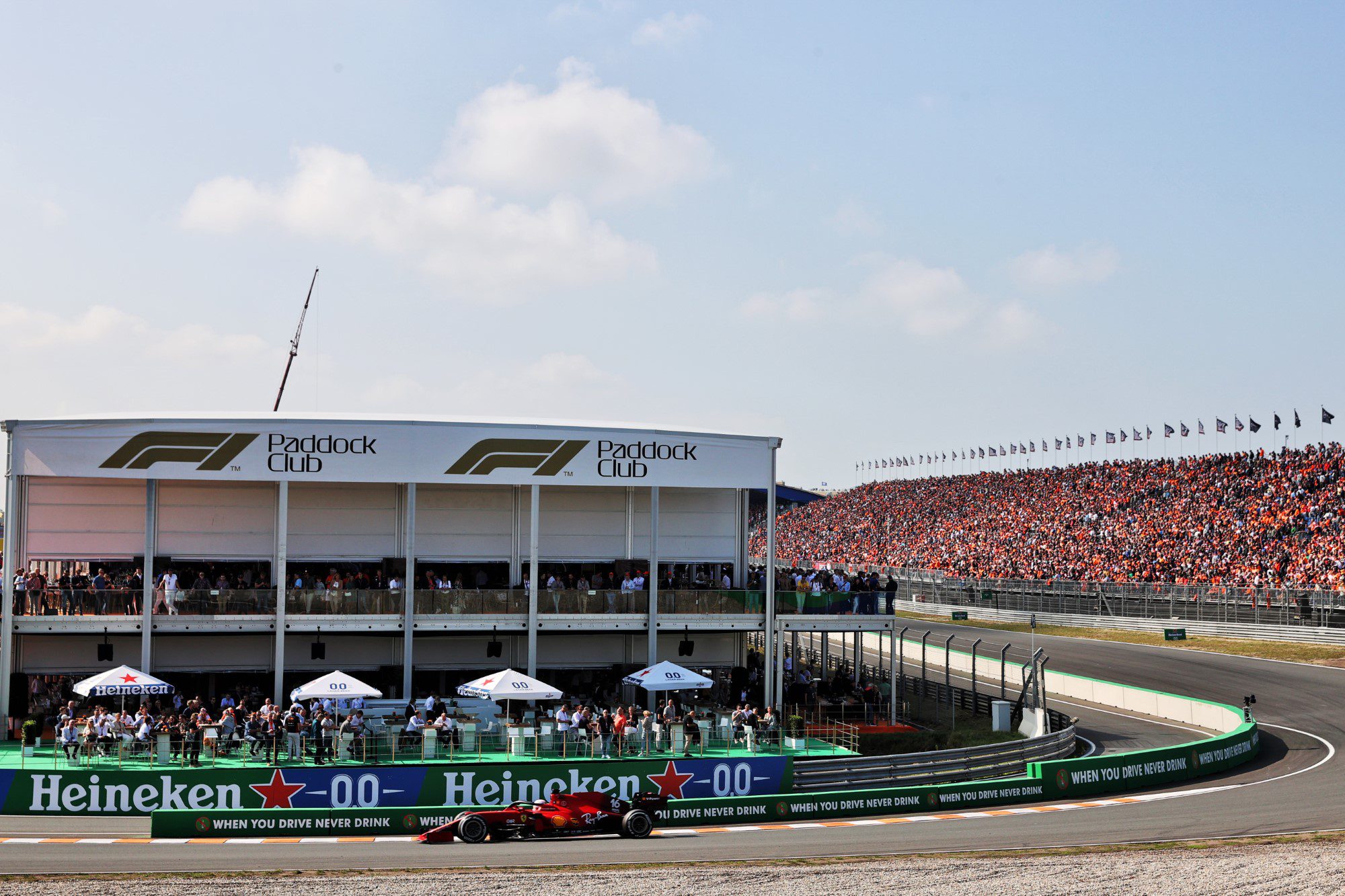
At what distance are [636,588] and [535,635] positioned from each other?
3206mm

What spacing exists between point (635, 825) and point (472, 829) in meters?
3.11

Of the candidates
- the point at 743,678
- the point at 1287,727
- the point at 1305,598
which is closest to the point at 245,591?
the point at 743,678

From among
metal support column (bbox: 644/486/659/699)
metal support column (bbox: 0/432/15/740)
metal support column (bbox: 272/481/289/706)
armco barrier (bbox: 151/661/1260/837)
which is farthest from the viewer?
metal support column (bbox: 644/486/659/699)

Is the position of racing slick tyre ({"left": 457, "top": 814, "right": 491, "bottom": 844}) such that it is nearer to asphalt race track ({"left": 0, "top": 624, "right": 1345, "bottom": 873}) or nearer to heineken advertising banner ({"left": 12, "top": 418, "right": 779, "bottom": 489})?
asphalt race track ({"left": 0, "top": 624, "right": 1345, "bottom": 873})

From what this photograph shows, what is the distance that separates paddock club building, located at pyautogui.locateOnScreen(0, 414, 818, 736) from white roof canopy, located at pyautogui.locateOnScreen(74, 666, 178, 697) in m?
2.73

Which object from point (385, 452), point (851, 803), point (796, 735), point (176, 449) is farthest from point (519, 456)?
point (851, 803)

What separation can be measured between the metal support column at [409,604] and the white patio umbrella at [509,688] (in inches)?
147

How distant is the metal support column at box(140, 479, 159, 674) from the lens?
32456 millimetres

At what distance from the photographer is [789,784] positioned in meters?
27.2

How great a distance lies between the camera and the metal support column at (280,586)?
32.7 meters

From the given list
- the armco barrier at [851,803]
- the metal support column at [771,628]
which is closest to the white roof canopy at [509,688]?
the armco barrier at [851,803]

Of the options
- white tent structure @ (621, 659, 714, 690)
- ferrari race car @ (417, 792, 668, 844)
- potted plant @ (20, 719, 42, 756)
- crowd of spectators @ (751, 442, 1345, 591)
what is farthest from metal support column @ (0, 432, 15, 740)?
crowd of spectators @ (751, 442, 1345, 591)

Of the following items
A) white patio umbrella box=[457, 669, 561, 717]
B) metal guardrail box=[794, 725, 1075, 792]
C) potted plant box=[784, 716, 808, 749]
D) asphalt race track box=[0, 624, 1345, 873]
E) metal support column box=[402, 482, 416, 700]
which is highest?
metal support column box=[402, 482, 416, 700]

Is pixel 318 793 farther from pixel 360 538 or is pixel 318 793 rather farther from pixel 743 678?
pixel 743 678
